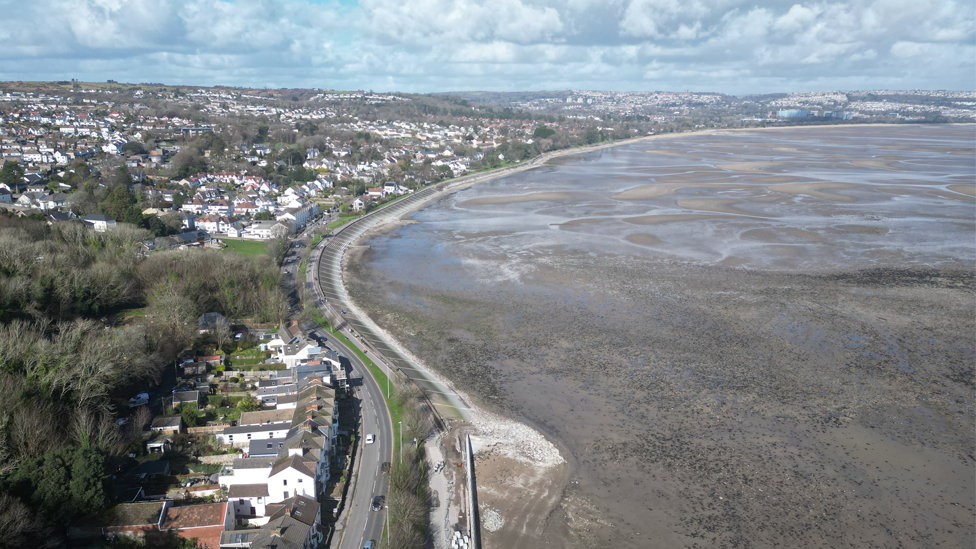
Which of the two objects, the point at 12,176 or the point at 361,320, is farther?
the point at 12,176

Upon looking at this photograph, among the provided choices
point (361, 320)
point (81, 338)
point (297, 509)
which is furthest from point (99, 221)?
point (297, 509)

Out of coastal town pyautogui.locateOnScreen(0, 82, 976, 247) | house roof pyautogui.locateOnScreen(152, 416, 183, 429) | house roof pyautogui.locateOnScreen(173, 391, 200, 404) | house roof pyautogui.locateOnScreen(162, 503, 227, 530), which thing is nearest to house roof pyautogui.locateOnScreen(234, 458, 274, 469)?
house roof pyautogui.locateOnScreen(162, 503, 227, 530)

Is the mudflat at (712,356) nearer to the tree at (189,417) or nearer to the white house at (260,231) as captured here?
the white house at (260,231)

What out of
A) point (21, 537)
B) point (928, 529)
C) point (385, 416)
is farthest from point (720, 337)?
point (21, 537)

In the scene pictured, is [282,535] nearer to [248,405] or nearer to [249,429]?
[249,429]

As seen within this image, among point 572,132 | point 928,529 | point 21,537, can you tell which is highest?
point 572,132

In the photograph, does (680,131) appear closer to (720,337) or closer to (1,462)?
(720,337)

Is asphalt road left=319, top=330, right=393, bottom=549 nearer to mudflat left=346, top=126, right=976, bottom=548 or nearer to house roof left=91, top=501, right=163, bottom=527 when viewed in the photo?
mudflat left=346, top=126, right=976, bottom=548
